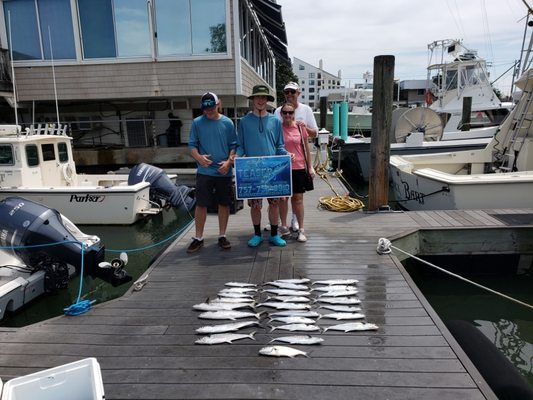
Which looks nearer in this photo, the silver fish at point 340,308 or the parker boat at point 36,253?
the silver fish at point 340,308

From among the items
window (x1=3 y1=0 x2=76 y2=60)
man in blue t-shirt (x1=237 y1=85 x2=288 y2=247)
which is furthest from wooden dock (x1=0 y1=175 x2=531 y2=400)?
window (x1=3 y1=0 x2=76 y2=60)

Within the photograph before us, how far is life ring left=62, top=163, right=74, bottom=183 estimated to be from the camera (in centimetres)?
872

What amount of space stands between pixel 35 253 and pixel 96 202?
153 inches

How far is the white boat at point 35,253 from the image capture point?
4.42 meters

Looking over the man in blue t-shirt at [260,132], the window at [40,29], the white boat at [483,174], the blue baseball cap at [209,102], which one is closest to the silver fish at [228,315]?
the man in blue t-shirt at [260,132]

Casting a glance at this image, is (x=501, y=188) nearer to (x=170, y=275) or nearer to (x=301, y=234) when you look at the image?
(x=301, y=234)

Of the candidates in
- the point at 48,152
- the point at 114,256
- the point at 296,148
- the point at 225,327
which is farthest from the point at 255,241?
the point at 48,152

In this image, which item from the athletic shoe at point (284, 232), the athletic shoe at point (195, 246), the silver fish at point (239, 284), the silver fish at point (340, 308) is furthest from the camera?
the athletic shoe at point (284, 232)

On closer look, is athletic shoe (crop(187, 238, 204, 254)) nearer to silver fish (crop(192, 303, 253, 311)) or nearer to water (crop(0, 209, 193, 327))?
water (crop(0, 209, 193, 327))

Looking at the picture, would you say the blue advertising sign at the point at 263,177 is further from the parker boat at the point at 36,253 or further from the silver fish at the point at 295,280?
the parker boat at the point at 36,253

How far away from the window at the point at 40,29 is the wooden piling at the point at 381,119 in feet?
A: 29.3

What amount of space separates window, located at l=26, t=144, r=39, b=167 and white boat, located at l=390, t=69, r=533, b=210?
292 inches

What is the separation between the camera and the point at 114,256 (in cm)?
709

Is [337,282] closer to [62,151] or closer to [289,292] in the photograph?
[289,292]
